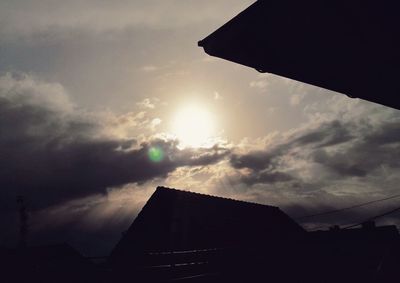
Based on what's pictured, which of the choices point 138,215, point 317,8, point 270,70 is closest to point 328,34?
point 317,8

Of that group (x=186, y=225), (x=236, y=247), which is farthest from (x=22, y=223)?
(x=236, y=247)

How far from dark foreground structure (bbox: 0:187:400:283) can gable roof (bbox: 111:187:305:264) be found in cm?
5

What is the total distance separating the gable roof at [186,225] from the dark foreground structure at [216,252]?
0.05 m

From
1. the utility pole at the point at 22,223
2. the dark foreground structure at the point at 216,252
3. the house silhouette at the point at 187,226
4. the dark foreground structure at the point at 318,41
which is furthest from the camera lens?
the utility pole at the point at 22,223

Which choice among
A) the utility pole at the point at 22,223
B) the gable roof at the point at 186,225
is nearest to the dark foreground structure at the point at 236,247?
the gable roof at the point at 186,225

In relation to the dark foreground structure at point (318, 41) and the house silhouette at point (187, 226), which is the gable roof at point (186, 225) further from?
the dark foreground structure at point (318, 41)

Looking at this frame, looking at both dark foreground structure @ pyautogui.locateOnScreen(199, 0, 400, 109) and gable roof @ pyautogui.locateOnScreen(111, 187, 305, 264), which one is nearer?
dark foreground structure @ pyautogui.locateOnScreen(199, 0, 400, 109)

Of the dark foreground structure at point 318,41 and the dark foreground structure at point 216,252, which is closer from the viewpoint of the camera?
the dark foreground structure at point 318,41

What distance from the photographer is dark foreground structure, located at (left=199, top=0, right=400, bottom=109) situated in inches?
69.5

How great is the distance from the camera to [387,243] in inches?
1043

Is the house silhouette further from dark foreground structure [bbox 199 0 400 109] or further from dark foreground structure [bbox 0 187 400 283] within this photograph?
dark foreground structure [bbox 199 0 400 109]

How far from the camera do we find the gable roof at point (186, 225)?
1803 cm

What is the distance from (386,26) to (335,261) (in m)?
11.4

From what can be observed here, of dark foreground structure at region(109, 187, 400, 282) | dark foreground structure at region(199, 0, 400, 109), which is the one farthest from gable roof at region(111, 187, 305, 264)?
dark foreground structure at region(199, 0, 400, 109)
